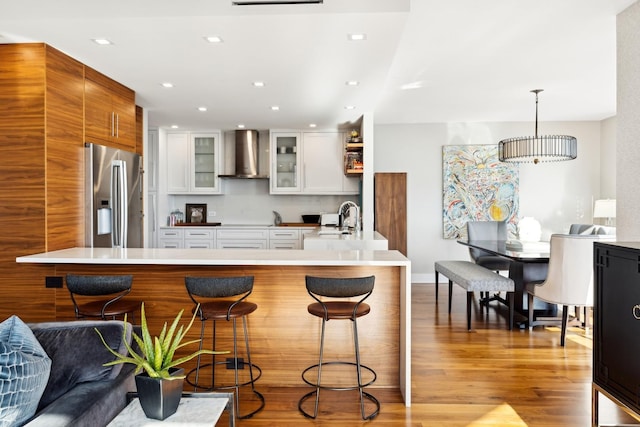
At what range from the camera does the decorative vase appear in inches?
60.8

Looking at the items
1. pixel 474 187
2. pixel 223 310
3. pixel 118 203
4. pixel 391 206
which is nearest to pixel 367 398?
pixel 223 310

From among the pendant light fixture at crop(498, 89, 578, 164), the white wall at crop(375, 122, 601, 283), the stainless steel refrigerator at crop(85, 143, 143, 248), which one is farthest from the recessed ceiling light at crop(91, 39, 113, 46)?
the white wall at crop(375, 122, 601, 283)

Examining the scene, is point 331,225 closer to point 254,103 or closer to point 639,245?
point 254,103

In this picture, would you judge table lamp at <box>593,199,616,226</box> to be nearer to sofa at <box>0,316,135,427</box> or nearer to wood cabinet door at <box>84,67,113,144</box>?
sofa at <box>0,316,135,427</box>

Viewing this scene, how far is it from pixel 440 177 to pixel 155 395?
588cm

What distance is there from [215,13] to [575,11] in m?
2.46

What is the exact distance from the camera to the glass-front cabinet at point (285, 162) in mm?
6434

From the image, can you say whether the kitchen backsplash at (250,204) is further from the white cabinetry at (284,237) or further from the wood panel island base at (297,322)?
the wood panel island base at (297,322)

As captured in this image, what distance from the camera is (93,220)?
11.8ft

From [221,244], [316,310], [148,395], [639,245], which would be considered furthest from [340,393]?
[221,244]

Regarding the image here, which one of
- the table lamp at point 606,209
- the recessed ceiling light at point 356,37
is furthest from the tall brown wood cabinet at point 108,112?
the table lamp at point 606,209

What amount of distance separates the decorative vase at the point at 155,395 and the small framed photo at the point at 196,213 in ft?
17.8

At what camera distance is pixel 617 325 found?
2143 mm

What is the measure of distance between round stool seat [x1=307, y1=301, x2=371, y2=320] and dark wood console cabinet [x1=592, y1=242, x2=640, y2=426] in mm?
1299
